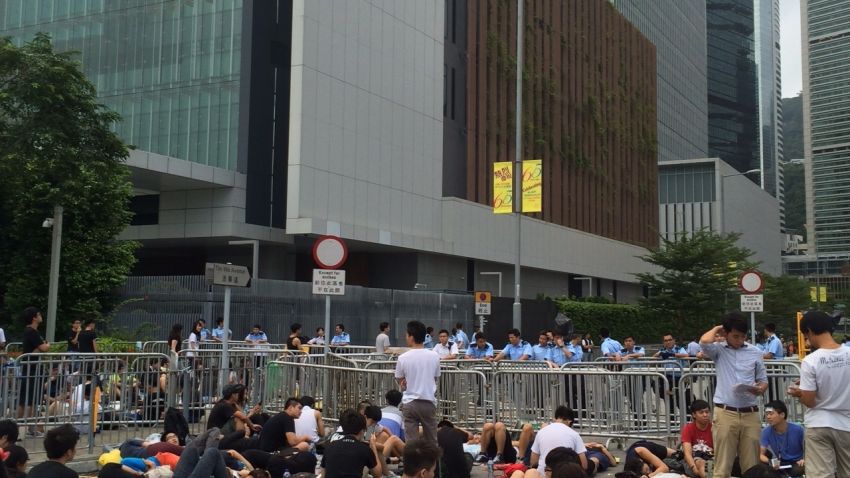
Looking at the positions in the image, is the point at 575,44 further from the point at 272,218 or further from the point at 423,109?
the point at 272,218

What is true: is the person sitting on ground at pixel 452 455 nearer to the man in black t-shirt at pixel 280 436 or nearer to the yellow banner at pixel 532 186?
the man in black t-shirt at pixel 280 436

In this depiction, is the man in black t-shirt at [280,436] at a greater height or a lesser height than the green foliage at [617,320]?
lesser

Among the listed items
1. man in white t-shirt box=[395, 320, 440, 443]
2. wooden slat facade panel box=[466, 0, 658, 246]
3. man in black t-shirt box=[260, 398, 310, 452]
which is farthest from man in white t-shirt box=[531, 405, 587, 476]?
wooden slat facade panel box=[466, 0, 658, 246]

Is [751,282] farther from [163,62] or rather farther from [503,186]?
[163,62]

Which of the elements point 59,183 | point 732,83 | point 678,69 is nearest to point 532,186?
point 59,183

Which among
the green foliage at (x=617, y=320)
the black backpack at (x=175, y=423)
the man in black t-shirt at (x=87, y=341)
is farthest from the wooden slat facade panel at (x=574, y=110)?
the black backpack at (x=175, y=423)

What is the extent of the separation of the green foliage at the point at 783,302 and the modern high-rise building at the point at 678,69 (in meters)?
60.9

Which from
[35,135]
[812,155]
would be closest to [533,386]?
[35,135]

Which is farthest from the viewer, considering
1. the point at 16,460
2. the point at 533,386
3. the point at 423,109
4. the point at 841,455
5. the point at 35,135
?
the point at 423,109

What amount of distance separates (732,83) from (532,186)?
551 feet

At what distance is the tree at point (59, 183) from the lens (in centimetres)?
2153

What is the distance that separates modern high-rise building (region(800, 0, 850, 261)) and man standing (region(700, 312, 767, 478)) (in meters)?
167

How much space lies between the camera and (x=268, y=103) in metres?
35.5

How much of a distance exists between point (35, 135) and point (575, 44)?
42055mm
